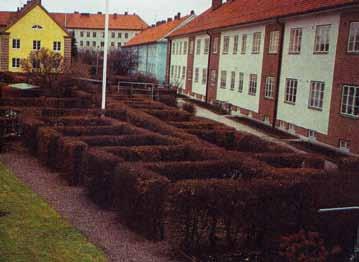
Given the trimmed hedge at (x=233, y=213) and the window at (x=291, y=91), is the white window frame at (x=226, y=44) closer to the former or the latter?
the window at (x=291, y=91)

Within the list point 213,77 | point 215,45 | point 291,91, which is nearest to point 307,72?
point 291,91

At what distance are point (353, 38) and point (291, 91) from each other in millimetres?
6014

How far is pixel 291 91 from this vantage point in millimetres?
27234

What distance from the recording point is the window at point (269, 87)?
29608 mm

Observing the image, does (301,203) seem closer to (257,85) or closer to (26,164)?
(26,164)

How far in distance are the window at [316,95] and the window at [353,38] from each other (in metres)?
2.58

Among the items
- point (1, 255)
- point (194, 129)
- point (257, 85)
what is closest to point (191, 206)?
point (1, 255)

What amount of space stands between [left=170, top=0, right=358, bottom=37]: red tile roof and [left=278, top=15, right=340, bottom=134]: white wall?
592mm

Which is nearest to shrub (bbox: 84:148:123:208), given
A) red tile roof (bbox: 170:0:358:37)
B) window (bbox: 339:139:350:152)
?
window (bbox: 339:139:350:152)

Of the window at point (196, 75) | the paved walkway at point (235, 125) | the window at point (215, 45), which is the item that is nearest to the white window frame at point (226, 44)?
the window at point (215, 45)

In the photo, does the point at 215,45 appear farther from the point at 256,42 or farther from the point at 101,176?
the point at 101,176

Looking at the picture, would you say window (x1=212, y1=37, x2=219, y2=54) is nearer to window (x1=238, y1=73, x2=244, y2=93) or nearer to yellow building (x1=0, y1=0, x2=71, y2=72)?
window (x1=238, y1=73, x2=244, y2=93)

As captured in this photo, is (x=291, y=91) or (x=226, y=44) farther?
(x=226, y=44)

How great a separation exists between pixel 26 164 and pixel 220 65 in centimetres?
2527
